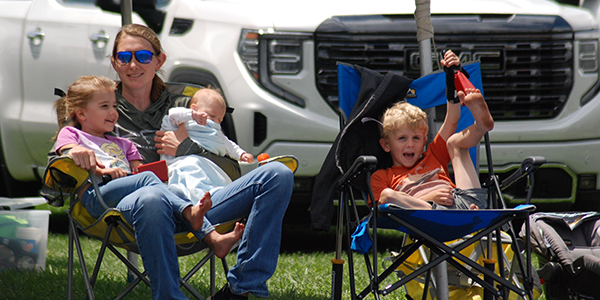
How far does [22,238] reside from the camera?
374cm

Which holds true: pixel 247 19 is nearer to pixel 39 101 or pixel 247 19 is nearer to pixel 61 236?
pixel 39 101

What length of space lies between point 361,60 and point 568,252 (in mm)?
1893

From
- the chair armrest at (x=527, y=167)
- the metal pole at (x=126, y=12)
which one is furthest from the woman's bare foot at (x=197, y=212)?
the metal pole at (x=126, y=12)

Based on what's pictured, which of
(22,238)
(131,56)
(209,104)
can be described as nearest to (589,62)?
(209,104)

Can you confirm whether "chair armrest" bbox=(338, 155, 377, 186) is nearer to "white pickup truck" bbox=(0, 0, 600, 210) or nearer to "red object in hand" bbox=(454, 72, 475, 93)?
"red object in hand" bbox=(454, 72, 475, 93)

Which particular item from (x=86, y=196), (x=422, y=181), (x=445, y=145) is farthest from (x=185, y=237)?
(x=445, y=145)

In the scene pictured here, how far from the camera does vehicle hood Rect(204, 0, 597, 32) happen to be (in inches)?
164

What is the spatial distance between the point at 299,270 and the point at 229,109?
3.98 ft

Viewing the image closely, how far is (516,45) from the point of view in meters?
4.25

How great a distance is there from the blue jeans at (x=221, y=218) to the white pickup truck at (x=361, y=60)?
1.47 metres

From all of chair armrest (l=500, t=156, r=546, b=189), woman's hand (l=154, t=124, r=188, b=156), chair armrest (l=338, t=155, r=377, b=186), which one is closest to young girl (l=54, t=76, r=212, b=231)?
woman's hand (l=154, t=124, r=188, b=156)

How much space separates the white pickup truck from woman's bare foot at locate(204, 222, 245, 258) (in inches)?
63.4

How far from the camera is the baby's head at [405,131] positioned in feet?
9.70

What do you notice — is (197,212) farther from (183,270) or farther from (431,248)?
(183,270)
